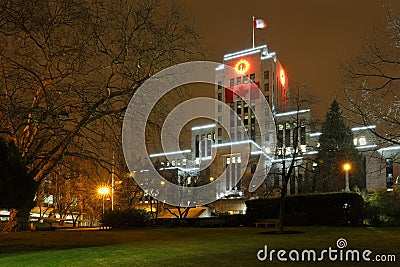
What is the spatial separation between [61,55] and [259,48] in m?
97.9

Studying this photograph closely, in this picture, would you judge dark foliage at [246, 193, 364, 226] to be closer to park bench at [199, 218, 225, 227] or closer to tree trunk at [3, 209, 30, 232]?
park bench at [199, 218, 225, 227]

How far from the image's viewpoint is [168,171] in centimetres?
6425

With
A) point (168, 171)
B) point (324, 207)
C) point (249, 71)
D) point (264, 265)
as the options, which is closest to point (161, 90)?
point (264, 265)

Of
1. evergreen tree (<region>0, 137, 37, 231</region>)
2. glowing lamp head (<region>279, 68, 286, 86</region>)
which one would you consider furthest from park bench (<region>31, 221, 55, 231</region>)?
glowing lamp head (<region>279, 68, 286, 86</region>)

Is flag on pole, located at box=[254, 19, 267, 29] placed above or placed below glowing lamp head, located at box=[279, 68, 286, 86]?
above

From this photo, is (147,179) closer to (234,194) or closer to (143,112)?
(234,194)

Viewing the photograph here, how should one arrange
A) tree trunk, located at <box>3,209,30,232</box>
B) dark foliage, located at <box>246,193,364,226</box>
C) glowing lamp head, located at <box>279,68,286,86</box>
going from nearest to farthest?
tree trunk, located at <box>3,209,30,232</box> → dark foliage, located at <box>246,193,364,226</box> → glowing lamp head, located at <box>279,68,286,86</box>

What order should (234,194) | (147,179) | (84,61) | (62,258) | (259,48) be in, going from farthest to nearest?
(259,48) < (234,194) < (147,179) < (84,61) < (62,258)

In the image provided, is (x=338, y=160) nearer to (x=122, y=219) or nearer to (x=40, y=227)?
(x=122, y=219)

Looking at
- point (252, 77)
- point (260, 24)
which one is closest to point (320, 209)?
point (260, 24)
